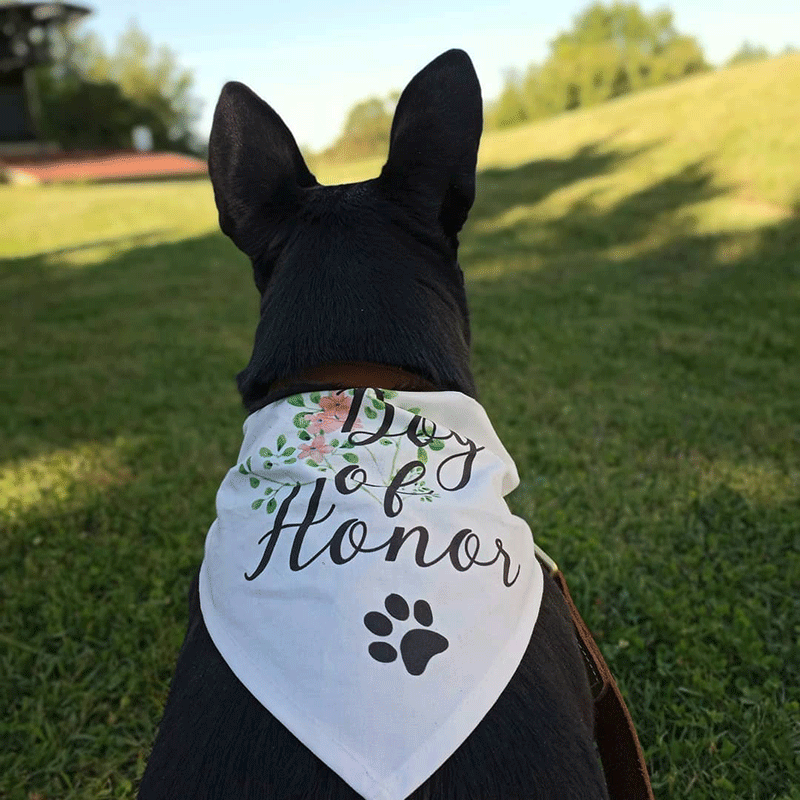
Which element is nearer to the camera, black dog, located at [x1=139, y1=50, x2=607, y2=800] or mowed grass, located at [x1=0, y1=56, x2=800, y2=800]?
black dog, located at [x1=139, y1=50, x2=607, y2=800]

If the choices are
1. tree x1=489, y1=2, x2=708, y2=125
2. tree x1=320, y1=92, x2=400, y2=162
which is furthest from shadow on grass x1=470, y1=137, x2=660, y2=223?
tree x1=320, y1=92, x2=400, y2=162

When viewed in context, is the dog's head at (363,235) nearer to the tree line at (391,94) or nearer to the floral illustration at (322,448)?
the floral illustration at (322,448)

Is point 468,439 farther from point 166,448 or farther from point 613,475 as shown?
point 166,448

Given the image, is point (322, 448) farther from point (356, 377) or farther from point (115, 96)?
point (115, 96)

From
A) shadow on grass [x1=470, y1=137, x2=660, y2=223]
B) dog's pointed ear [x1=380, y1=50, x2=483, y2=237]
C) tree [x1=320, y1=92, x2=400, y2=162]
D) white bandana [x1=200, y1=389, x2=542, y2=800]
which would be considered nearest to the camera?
white bandana [x1=200, y1=389, x2=542, y2=800]

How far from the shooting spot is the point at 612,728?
1.87m

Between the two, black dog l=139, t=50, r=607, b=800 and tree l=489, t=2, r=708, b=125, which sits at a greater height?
tree l=489, t=2, r=708, b=125

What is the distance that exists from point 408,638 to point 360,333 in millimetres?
725

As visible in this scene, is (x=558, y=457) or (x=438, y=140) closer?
(x=438, y=140)

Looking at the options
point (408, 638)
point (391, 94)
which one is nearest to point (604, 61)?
point (391, 94)

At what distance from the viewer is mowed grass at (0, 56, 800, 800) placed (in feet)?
7.85

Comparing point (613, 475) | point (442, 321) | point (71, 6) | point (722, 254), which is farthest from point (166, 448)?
point (71, 6)

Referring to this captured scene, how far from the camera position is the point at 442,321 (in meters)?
1.77

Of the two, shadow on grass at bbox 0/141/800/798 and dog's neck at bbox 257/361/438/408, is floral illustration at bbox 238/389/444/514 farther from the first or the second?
shadow on grass at bbox 0/141/800/798
